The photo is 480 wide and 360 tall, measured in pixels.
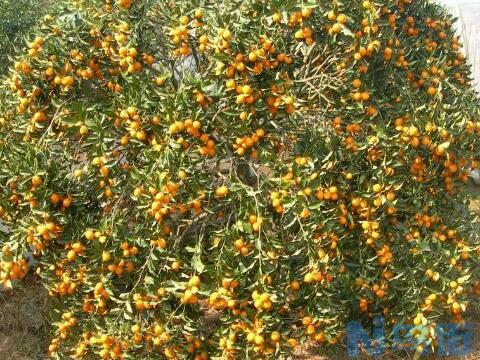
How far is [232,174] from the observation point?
11.2 feet

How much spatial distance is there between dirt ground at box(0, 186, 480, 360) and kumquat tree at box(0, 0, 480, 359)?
746 mm

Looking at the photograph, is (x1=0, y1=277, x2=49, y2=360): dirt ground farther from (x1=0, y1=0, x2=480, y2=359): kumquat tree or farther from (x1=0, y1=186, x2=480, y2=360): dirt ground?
(x1=0, y1=0, x2=480, y2=359): kumquat tree

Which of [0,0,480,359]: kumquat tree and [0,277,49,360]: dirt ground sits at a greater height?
[0,0,480,359]: kumquat tree

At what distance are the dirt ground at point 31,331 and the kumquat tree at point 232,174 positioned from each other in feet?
2.45

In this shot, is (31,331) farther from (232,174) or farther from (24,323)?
(232,174)

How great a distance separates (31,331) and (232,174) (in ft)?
7.30

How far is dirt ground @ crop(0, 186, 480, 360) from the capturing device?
166 inches

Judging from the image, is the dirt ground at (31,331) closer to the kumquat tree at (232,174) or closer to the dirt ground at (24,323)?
the dirt ground at (24,323)

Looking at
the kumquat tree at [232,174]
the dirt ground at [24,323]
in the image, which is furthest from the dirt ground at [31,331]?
the kumquat tree at [232,174]

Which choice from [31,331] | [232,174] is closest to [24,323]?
[31,331]

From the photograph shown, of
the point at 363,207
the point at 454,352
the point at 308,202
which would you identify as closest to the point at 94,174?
the point at 308,202

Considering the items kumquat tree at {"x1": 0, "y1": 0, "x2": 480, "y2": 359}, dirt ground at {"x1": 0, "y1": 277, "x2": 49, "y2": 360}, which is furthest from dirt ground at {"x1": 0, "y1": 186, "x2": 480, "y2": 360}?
kumquat tree at {"x1": 0, "y1": 0, "x2": 480, "y2": 359}

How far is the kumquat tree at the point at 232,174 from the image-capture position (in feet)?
10.1

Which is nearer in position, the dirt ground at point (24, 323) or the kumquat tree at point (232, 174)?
the kumquat tree at point (232, 174)
